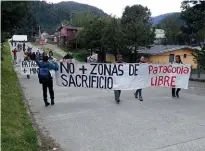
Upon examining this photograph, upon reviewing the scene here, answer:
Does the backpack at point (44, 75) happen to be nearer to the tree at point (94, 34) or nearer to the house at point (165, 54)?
the house at point (165, 54)

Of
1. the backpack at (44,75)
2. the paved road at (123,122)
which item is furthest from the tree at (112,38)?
the backpack at (44,75)

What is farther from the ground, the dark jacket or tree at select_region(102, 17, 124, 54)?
tree at select_region(102, 17, 124, 54)

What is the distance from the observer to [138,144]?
775 centimetres

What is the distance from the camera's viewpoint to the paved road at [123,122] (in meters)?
7.79

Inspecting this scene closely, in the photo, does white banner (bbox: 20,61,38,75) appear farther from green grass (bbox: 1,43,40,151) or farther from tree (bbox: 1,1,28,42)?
green grass (bbox: 1,43,40,151)

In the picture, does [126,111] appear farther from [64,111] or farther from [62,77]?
[62,77]

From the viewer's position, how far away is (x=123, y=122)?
9898 millimetres

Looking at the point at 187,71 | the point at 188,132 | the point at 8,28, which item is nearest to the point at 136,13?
the point at 8,28

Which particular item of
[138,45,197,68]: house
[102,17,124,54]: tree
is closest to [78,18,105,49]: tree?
[102,17,124,54]: tree

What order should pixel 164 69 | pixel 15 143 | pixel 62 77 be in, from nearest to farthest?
→ pixel 15 143 < pixel 62 77 < pixel 164 69

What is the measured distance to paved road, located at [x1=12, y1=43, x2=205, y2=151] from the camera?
779 cm

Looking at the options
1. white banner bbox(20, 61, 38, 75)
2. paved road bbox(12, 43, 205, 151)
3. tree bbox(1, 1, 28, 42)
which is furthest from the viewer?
white banner bbox(20, 61, 38, 75)

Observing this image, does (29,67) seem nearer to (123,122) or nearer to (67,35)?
(123,122)

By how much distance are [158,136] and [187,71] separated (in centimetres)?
717
